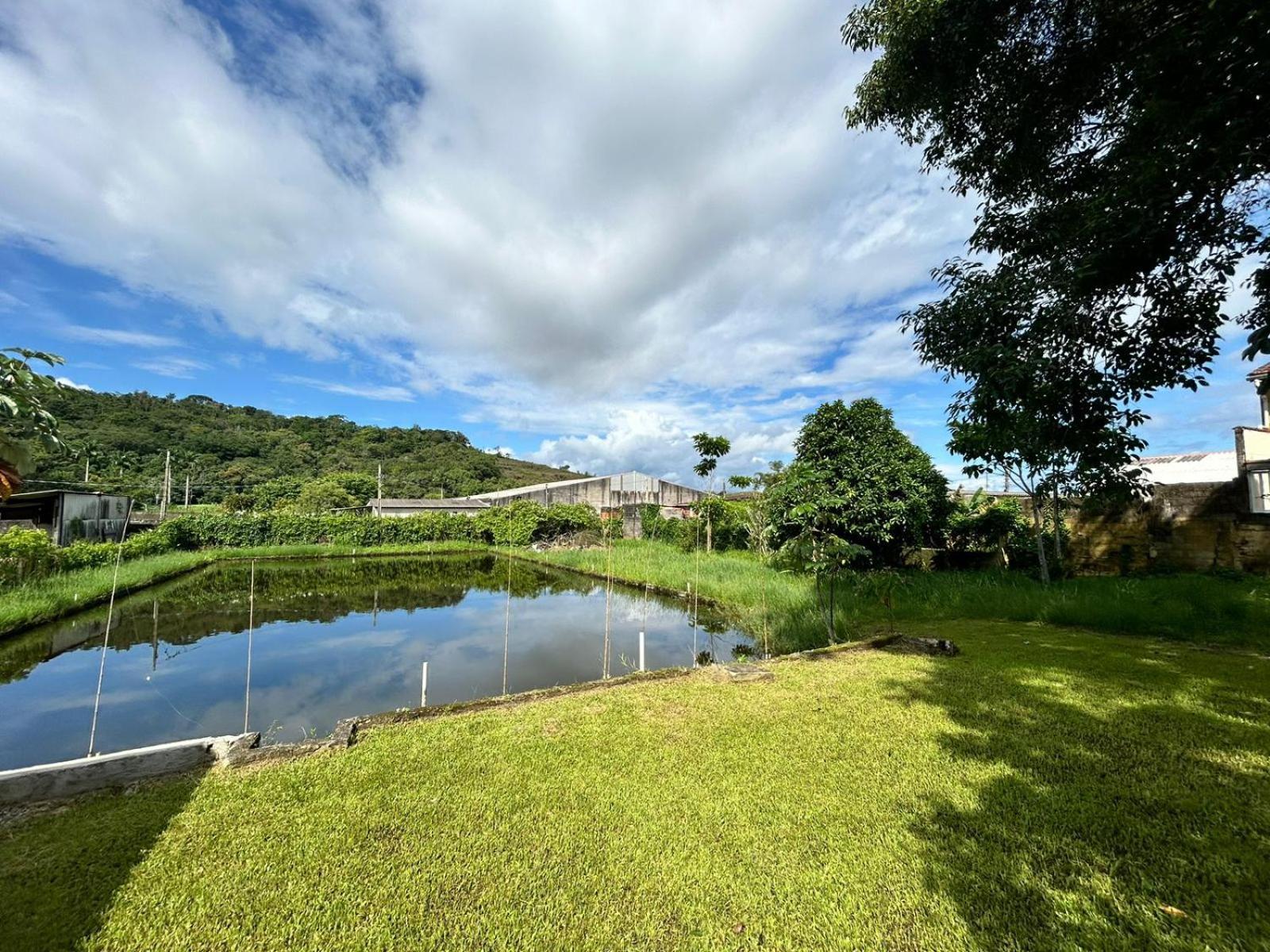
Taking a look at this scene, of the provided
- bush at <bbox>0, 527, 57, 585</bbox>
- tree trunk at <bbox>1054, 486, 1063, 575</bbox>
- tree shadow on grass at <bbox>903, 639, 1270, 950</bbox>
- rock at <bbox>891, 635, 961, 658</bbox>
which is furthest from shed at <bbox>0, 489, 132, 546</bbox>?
tree trunk at <bbox>1054, 486, 1063, 575</bbox>

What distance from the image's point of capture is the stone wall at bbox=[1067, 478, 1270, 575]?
6.50 metres

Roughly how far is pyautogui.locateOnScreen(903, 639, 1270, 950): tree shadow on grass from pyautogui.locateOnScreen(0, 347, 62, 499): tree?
3444mm

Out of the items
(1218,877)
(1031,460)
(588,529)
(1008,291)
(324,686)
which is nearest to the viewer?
(1218,877)

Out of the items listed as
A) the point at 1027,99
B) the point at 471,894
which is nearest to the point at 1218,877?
the point at 471,894

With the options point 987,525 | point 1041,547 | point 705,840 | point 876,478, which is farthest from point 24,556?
point 987,525

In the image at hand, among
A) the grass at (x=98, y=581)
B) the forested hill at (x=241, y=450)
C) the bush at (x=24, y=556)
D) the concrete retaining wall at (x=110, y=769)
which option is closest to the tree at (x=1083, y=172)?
the concrete retaining wall at (x=110, y=769)

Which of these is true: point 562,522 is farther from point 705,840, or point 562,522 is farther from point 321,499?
point 705,840

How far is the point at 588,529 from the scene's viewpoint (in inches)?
827

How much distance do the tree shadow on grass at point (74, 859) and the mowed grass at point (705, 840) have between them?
0.04 ft

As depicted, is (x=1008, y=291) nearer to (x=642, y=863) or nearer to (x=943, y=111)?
(x=943, y=111)

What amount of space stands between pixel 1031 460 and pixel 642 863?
819 centimetres

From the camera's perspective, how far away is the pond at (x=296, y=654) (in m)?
4.64

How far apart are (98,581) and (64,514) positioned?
26.6 feet

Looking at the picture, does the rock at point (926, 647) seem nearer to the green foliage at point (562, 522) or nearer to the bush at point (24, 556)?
the bush at point (24, 556)
